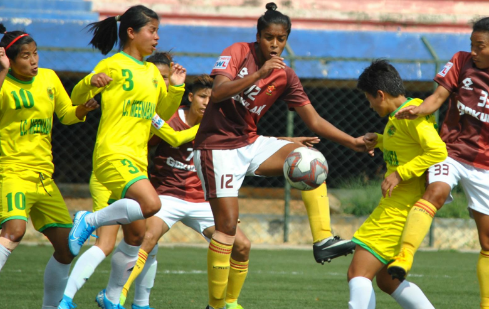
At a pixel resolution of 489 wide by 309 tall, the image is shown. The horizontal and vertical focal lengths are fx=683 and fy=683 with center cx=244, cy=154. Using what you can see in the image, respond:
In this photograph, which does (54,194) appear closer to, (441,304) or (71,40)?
(441,304)

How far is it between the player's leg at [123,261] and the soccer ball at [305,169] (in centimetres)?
121

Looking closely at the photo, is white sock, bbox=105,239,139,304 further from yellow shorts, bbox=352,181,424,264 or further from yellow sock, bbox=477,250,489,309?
yellow sock, bbox=477,250,489,309

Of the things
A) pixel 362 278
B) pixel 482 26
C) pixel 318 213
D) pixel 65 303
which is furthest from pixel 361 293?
pixel 65 303

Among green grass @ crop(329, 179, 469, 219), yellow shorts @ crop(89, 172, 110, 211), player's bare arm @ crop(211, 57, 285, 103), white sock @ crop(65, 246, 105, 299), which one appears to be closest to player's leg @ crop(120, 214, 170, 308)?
white sock @ crop(65, 246, 105, 299)

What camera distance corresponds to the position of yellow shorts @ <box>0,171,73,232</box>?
4.90 m

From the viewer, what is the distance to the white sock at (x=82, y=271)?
194 inches

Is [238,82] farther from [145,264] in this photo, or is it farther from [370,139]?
[145,264]

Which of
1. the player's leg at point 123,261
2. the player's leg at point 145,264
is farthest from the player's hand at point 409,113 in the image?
the player's leg at point 145,264

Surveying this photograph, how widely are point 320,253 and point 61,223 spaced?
1921mm

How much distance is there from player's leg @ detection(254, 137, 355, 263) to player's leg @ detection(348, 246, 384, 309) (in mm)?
451

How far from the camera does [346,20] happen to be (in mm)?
13250

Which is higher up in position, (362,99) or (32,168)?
(32,168)

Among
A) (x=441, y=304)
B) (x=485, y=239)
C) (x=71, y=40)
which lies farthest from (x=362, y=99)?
(x=485, y=239)

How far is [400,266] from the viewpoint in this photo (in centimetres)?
399
